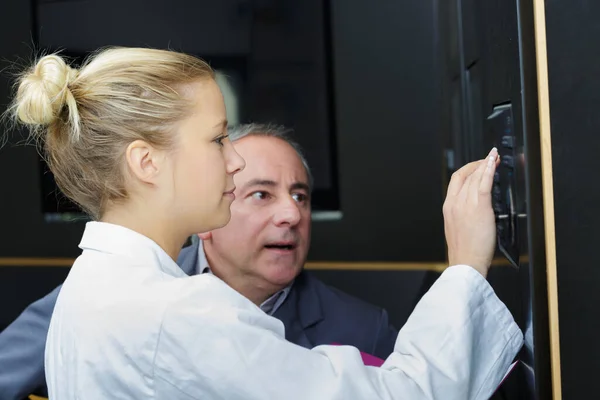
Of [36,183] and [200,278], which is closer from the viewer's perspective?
[200,278]

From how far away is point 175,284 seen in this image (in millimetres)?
1012

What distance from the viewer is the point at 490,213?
1.17 meters

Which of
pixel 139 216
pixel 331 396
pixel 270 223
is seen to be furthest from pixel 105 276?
pixel 270 223

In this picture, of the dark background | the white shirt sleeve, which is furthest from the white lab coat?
the dark background

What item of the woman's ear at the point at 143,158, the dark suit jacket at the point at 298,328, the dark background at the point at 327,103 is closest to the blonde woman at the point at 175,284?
the woman's ear at the point at 143,158

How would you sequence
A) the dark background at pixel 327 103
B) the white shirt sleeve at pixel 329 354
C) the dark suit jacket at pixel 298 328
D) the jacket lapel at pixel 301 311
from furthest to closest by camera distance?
1. the dark background at pixel 327 103
2. the jacket lapel at pixel 301 311
3. the dark suit jacket at pixel 298 328
4. the white shirt sleeve at pixel 329 354

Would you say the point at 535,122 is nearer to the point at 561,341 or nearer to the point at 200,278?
the point at 561,341

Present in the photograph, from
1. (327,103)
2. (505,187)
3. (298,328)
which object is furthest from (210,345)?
(327,103)

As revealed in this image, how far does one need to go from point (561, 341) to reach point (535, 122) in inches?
10.3

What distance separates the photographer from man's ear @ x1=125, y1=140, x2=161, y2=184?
43.6 inches

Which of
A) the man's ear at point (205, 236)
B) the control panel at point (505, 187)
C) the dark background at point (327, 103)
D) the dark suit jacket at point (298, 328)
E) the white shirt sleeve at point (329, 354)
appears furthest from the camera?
the dark background at point (327, 103)

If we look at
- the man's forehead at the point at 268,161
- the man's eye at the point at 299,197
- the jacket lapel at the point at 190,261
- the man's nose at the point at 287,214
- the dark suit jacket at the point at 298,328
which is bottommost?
the dark suit jacket at the point at 298,328

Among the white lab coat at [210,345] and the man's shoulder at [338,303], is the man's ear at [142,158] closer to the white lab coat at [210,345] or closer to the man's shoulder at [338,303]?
the white lab coat at [210,345]

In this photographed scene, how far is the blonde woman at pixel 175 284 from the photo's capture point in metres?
0.98
